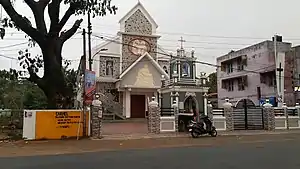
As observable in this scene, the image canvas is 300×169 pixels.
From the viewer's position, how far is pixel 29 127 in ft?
59.6

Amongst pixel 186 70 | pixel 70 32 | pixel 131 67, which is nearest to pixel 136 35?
pixel 131 67

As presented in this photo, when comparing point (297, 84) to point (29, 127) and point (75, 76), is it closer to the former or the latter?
point (75, 76)

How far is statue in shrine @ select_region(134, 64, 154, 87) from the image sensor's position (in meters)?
34.1

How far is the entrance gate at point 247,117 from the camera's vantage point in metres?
25.0

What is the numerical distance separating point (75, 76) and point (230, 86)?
20537 millimetres

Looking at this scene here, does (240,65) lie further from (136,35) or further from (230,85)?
(136,35)

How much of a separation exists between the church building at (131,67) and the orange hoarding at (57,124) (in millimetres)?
14028

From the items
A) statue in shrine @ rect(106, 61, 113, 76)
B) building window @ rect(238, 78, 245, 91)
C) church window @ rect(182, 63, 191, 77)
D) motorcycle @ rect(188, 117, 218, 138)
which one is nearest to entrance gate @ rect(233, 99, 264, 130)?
motorcycle @ rect(188, 117, 218, 138)

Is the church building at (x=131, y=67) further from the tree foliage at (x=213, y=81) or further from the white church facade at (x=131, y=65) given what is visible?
the tree foliage at (x=213, y=81)

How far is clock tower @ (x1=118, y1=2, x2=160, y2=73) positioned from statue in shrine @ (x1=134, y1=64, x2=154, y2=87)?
1.93 meters

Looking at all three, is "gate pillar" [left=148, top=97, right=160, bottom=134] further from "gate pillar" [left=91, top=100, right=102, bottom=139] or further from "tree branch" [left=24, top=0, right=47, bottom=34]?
"tree branch" [left=24, top=0, right=47, bottom=34]

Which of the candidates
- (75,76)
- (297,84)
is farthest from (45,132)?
(297,84)

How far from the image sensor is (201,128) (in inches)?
777

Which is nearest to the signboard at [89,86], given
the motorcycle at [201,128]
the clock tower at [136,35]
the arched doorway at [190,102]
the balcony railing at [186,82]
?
the motorcycle at [201,128]
